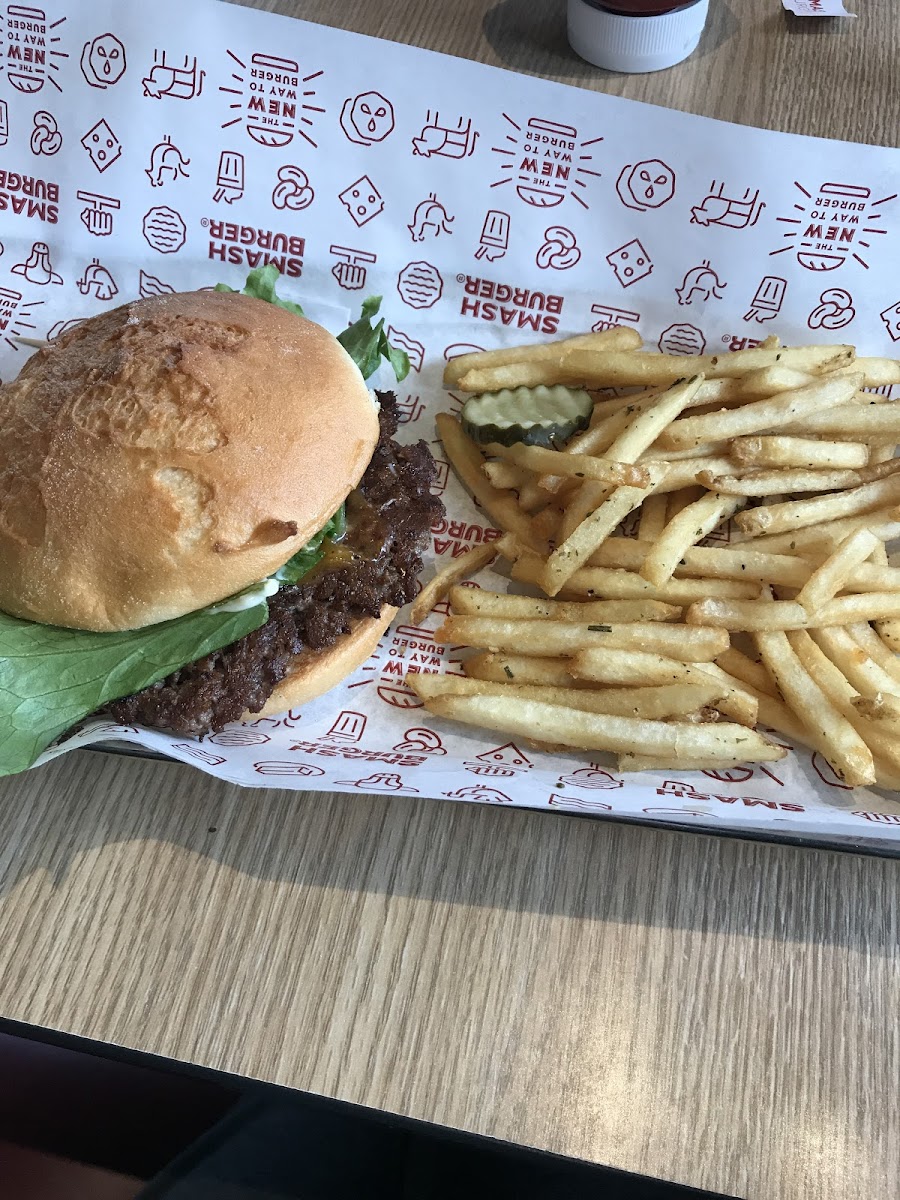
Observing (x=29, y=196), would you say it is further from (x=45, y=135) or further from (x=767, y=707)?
(x=767, y=707)

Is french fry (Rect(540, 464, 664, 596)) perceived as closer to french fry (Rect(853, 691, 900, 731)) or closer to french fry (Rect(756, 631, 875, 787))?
french fry (Rect(756, 631, 875, 787))

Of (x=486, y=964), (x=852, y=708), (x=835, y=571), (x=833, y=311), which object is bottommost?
(x=486, y=964)

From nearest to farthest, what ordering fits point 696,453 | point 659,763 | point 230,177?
point 659,763 < point 696,453 < point 230,177

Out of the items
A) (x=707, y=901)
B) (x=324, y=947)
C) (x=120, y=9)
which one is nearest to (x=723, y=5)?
(x=120, y=9)

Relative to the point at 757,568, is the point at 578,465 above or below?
above

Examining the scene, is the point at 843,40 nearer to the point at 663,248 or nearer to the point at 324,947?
the point at 663,248

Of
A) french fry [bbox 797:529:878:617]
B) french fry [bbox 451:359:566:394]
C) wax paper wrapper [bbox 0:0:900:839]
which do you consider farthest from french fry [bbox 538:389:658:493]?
french fry [bbox 797:529:878:617]

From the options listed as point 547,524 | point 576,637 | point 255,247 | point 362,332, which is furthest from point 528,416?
point 255,247
